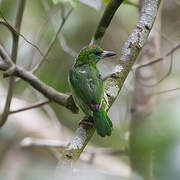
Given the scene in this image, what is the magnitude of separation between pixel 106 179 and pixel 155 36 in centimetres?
335

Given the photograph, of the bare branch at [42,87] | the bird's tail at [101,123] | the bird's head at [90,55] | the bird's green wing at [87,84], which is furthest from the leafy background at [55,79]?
the bird's tail at [101,123]

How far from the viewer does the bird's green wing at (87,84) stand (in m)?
2.92

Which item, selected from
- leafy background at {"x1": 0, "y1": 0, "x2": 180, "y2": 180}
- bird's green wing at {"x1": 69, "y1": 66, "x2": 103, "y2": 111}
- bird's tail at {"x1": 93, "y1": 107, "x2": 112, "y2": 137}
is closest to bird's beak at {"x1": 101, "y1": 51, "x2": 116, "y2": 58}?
bird's green wing at {"x1": 69, "y1": 66, "x2": 103, "y2": 111}

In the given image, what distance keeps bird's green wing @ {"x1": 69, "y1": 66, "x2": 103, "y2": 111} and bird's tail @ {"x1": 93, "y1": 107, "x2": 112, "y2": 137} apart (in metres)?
0.08

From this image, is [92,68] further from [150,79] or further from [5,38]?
[5,38]

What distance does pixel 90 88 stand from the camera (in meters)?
3.06

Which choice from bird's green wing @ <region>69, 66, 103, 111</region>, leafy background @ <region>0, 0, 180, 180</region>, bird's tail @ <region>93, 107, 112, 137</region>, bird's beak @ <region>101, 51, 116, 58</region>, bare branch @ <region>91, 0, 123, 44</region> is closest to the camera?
bird's tail @ <region>93, 107, 112, 137</region>

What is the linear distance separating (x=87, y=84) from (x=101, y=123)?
1.71 ft

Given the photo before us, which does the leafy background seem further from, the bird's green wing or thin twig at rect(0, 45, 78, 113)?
thin twig at rect(0, 45, 78, 113)

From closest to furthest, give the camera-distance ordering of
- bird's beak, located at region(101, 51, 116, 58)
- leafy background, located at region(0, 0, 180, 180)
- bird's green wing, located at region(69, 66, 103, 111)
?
bird's green wing, located at region(69, 66, 103, 111)
bird's beak, located at region(101, 51, 116, 58)
leafy background, located at region(0, 0, 180, 180)

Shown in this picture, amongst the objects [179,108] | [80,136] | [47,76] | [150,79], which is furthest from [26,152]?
[179,108]

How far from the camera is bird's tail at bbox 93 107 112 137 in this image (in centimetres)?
266

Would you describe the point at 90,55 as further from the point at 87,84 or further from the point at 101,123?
the point at 101,123

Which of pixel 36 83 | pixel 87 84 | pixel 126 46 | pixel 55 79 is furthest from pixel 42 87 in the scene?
pixel 55 79
